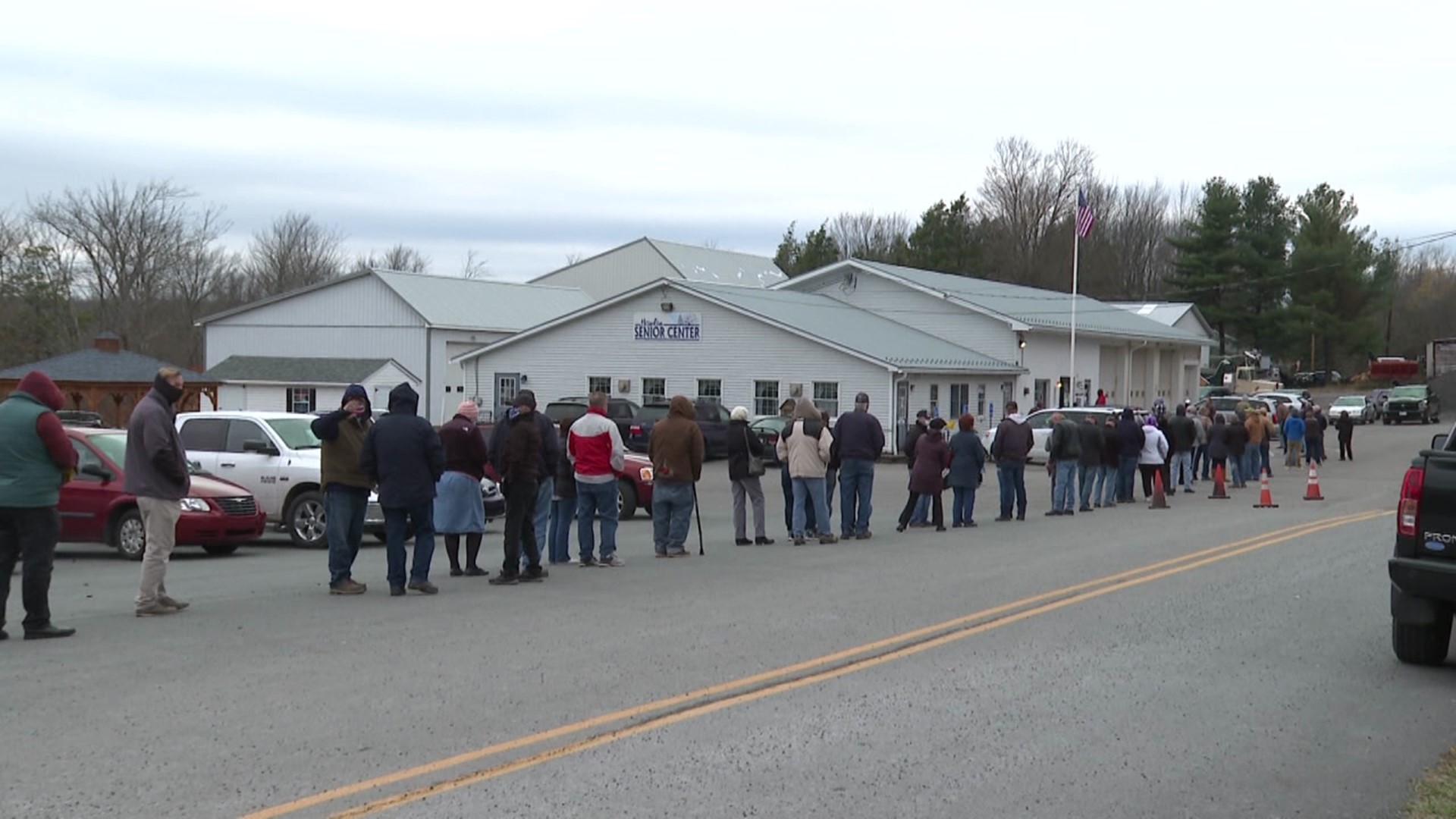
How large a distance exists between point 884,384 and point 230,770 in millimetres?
36439

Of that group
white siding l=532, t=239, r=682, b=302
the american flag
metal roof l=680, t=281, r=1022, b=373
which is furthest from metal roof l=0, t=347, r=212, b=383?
white siding l=532, t=239, r=682, b=302

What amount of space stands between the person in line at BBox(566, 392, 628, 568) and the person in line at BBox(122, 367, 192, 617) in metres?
4.45

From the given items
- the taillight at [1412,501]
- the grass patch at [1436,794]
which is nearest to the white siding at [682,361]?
the taillight at [1412,501]

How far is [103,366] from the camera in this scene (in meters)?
37.8

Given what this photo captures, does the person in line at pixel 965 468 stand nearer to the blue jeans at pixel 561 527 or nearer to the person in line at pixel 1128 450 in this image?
the person in line at pixel 1128 450

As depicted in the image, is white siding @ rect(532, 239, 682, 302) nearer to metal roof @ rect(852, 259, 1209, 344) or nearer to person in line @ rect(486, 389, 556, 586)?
metal roof @ rect(852, 259, 1209, 344)

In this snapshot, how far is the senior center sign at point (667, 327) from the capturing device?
4569 centimetres

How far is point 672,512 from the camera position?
16172 mm

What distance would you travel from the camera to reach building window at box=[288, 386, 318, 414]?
57.2 meters

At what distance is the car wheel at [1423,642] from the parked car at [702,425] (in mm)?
28383

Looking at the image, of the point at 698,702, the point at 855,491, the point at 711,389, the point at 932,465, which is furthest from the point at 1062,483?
the point at 711,389

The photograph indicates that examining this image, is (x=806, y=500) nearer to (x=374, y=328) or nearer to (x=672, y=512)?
(x=672, y=512)

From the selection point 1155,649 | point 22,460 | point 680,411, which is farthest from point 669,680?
point 680,411

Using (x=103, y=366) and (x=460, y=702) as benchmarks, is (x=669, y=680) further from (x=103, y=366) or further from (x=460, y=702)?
(x=103, y=366)
